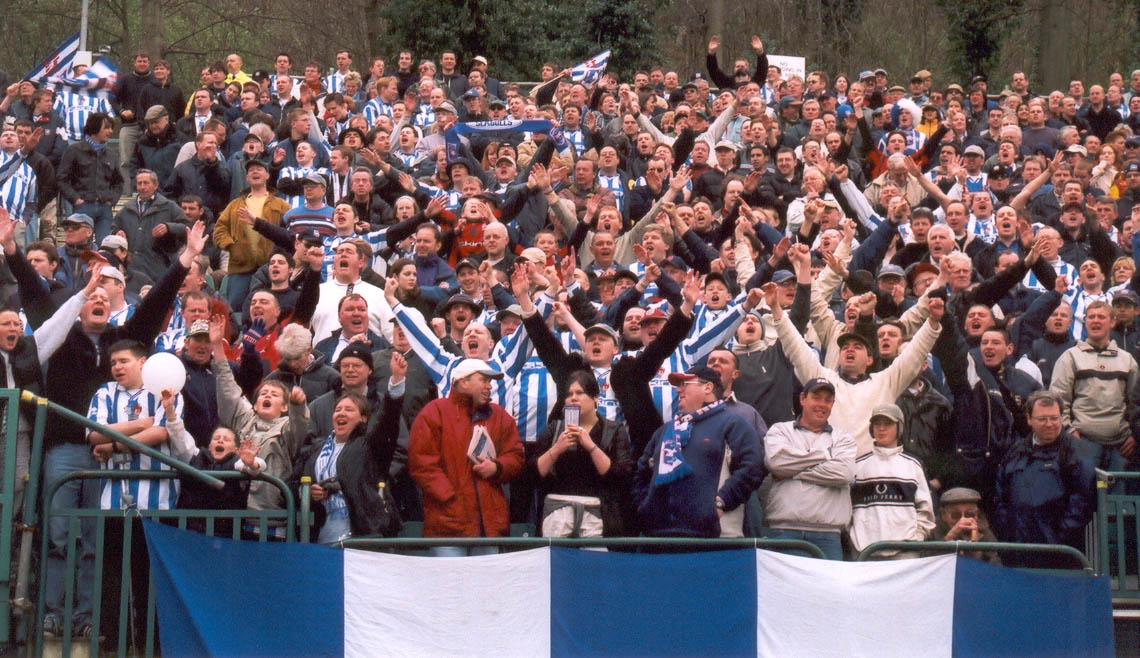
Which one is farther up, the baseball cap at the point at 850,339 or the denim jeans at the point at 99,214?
the denim jeans at the point at 99,214

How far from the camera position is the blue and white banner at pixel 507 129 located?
1744 centimetres

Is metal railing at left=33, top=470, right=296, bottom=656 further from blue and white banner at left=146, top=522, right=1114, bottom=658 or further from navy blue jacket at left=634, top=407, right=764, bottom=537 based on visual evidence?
navy blue jacket at left=634, top=407, right=764, bottom=537

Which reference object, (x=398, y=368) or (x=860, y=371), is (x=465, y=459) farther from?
(x=860, y=371)

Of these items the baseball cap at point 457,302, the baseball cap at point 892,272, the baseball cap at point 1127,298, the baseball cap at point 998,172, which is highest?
the baseball cap at point 998,172

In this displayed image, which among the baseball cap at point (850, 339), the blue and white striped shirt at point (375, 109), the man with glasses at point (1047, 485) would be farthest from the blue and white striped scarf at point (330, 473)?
the blue and white striped shirt at point (375, 109)

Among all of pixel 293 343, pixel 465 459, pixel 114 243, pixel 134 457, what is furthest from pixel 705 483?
pixel 114 243

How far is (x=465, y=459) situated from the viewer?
9555 millimetres

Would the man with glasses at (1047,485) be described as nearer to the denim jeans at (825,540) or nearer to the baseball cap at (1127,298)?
the denim jeans at (825,540)

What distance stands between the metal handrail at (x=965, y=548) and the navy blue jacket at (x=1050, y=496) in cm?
95

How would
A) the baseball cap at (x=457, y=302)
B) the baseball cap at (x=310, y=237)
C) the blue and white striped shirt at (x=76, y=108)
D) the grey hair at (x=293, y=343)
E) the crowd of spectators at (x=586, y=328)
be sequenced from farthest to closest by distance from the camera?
1. the blue and white striped shirt at (x=76, y=108)
2. the baseball cap at (x=310, y=237)
3. the baseball cap at (x=457, y=302)
4. the grey hair at (x=293, y=343)
5. the crowd of spectators at (x=586, y=328)

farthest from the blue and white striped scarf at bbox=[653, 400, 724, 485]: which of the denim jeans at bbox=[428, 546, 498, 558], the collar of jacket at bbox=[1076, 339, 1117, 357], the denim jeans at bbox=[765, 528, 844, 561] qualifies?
the collar of jacket at bbox=[1076, 339, 1117, 357]

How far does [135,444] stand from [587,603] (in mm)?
2621

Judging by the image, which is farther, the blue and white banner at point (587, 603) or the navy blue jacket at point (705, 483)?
the navy blue jacket at point (705, 483)

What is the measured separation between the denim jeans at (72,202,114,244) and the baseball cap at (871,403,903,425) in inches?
390
